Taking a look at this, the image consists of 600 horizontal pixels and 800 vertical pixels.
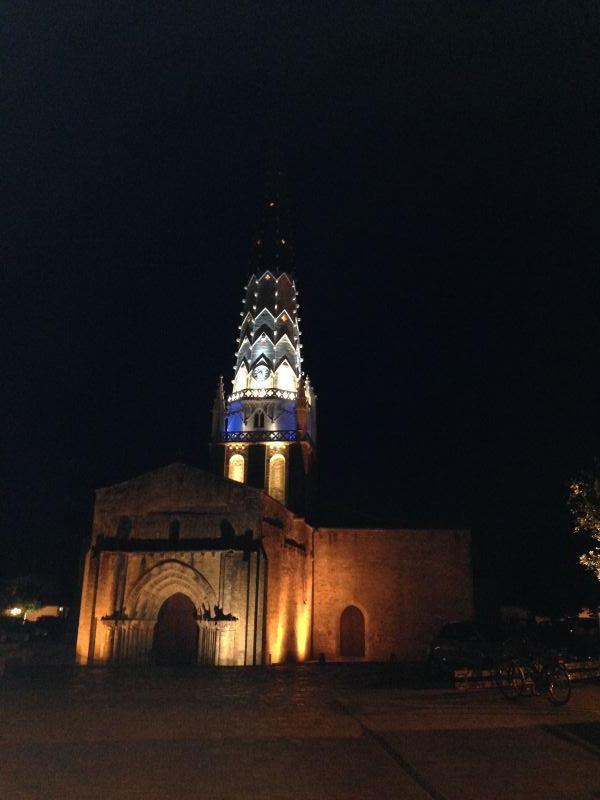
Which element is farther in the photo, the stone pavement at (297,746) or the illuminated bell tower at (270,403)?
the illuminated bell tower at (270,403)

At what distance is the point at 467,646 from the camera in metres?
19.4

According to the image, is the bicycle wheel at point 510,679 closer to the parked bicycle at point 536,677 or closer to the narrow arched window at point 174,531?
the parked bicycle at point 536,677

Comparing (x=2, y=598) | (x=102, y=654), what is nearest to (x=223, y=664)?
(x=102, y=654)

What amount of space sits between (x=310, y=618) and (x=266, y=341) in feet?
61.2

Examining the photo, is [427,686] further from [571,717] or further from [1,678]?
[1,678]

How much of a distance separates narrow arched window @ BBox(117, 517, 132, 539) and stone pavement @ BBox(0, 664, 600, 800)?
15666 mm

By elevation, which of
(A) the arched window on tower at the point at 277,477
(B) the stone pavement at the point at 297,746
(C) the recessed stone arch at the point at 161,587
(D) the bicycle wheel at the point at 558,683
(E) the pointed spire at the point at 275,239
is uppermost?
(E) the pointed spire at the point at 275,239

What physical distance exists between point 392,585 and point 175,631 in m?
12.4

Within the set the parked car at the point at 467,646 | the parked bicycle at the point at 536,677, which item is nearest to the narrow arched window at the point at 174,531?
the parked car at the point at 467,646

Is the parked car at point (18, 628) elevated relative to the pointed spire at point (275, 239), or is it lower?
lower

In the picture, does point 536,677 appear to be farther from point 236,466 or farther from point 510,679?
point 236,466

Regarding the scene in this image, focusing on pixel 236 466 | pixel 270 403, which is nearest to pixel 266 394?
pixel 270 403

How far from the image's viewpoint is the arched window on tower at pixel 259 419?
44.6 m

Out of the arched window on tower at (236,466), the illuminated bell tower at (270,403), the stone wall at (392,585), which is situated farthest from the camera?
the arched window on tower at (236,466)
